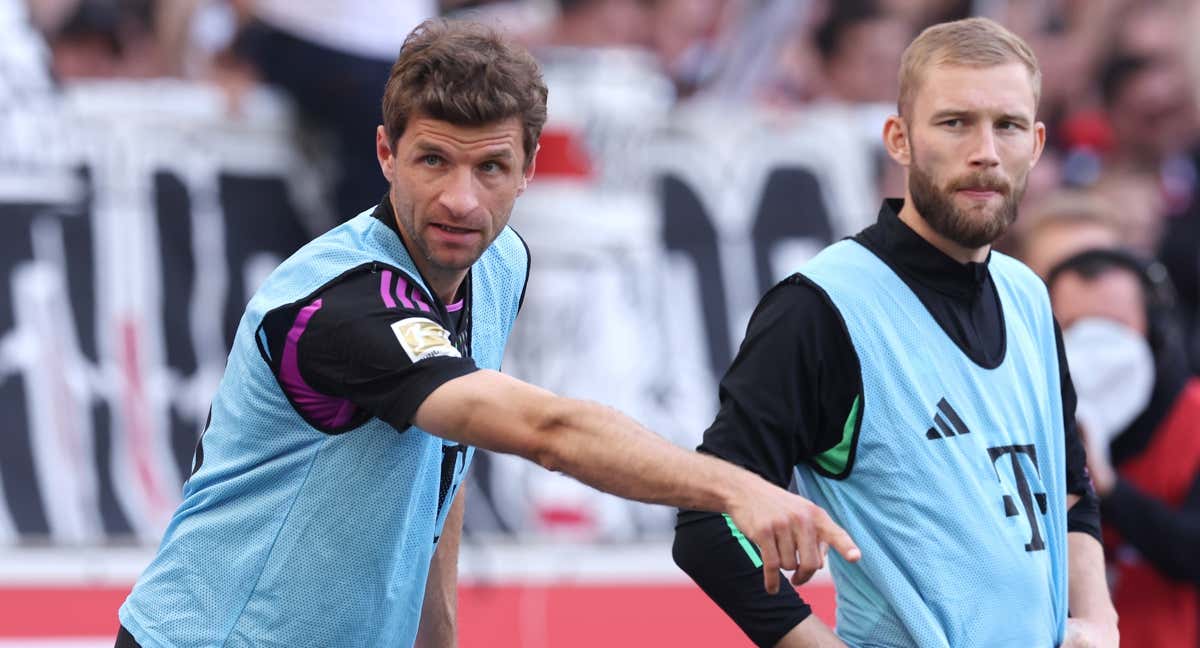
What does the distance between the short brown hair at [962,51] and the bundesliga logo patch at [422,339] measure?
113 centimetres

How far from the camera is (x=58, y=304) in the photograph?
282 inches

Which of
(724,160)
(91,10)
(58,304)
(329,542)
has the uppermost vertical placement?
(91,10)

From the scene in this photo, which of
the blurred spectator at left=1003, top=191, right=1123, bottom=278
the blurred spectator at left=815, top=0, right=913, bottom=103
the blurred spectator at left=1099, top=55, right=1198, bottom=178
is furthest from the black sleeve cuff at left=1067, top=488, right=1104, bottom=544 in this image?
the blurred spectator at left=1099, top=55, right=1198, bottom=178

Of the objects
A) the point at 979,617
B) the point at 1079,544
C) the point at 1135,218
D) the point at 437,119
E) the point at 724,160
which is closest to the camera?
the point at 437,119

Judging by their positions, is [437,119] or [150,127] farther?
[150,127]

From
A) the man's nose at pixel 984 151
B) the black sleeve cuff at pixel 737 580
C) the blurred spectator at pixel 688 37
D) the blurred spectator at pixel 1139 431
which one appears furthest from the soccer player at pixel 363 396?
the blurred spectator at pixel 688 37

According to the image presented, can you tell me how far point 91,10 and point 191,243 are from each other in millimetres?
1075

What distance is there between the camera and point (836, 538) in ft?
7.15

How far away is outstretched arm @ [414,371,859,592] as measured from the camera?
2.22 m

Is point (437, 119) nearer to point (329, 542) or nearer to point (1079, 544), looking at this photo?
point (329, 542)

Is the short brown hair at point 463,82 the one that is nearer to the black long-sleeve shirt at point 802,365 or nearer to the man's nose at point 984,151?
the black long-sleeve shirt at point 802,365

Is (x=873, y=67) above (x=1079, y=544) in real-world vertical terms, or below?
above

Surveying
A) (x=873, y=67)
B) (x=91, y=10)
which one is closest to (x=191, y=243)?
(x=91, y=10)

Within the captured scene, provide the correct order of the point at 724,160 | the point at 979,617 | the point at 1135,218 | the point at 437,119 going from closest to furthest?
1. the point at 437,119
2. the point at 979,617
3. the point at 724,160
4. the point at 1135,218
